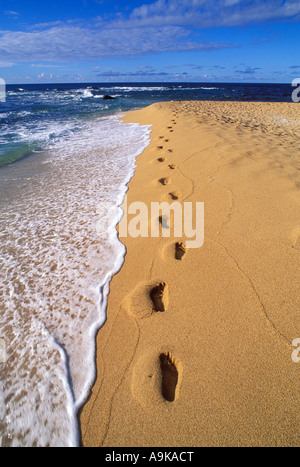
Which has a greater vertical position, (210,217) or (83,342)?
(210,217)

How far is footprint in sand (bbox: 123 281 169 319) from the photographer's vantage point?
6.70 ft

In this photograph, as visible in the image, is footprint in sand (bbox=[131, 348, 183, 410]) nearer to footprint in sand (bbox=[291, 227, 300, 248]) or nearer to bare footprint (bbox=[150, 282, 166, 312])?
bare footprint (bbox=[150, 282, 166, 312])

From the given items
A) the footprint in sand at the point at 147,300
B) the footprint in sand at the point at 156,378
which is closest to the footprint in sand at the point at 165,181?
the footprint in sand at the point at 147,300

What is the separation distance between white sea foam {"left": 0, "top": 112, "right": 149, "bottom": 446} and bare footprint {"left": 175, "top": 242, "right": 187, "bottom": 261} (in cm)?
62

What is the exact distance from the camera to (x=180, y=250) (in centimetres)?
264

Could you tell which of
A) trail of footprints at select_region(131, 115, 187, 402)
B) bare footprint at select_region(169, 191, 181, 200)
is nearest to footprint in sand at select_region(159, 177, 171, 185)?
bare footprint at select_region(169, 191, 181, 200)

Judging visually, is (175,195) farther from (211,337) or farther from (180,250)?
(211,337)

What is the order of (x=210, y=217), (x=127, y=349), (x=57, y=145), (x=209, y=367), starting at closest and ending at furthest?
1. (x=209, y=367)
2. (x=127, y=349)
3. (x=210, y=217)
4. (x=57, y=145)

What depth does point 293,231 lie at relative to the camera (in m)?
2.53

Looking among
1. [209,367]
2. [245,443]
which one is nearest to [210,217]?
[209,367]

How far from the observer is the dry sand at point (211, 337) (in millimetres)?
1394

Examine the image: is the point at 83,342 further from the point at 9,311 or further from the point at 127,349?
the point at 9,311

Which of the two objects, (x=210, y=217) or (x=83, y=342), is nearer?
(x=83, y=342)
